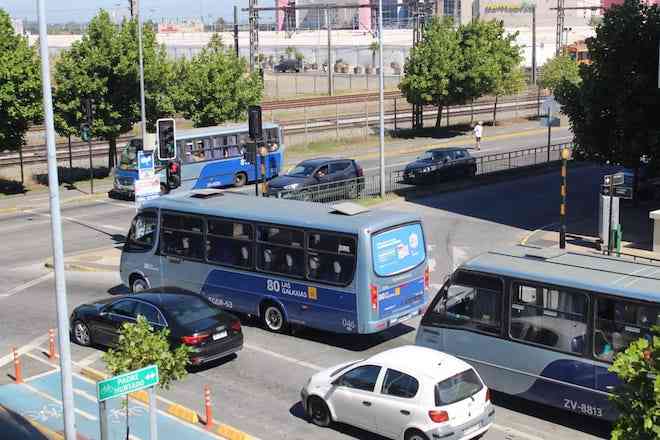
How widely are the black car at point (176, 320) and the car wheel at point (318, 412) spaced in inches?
123

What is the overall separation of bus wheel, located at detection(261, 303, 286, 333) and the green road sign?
899cm

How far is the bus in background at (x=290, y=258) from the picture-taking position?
18.5 m

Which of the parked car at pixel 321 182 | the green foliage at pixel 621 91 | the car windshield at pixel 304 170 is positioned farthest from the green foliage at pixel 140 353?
the car windshield at pixel 304 170

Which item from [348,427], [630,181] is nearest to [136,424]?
[348,427]

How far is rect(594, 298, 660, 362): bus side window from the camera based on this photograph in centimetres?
1398

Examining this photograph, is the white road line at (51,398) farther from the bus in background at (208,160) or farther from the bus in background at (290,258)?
the bus in background at (208,160)

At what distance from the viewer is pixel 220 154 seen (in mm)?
42062

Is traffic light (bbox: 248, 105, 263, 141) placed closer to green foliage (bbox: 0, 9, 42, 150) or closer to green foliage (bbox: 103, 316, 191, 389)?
green foliage (bbox: 103, 316, 191, 389)

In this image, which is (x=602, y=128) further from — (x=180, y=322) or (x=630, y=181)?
(x=180, y=322)

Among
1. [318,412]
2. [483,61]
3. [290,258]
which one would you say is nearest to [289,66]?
[483,61]

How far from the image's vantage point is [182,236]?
2186cm

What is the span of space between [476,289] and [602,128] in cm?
1916

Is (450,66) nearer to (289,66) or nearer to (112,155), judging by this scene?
(112,155)

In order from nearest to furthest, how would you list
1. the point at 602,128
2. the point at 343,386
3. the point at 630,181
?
the point at 343,386 → the point at 602,128 → the point at 630,181
